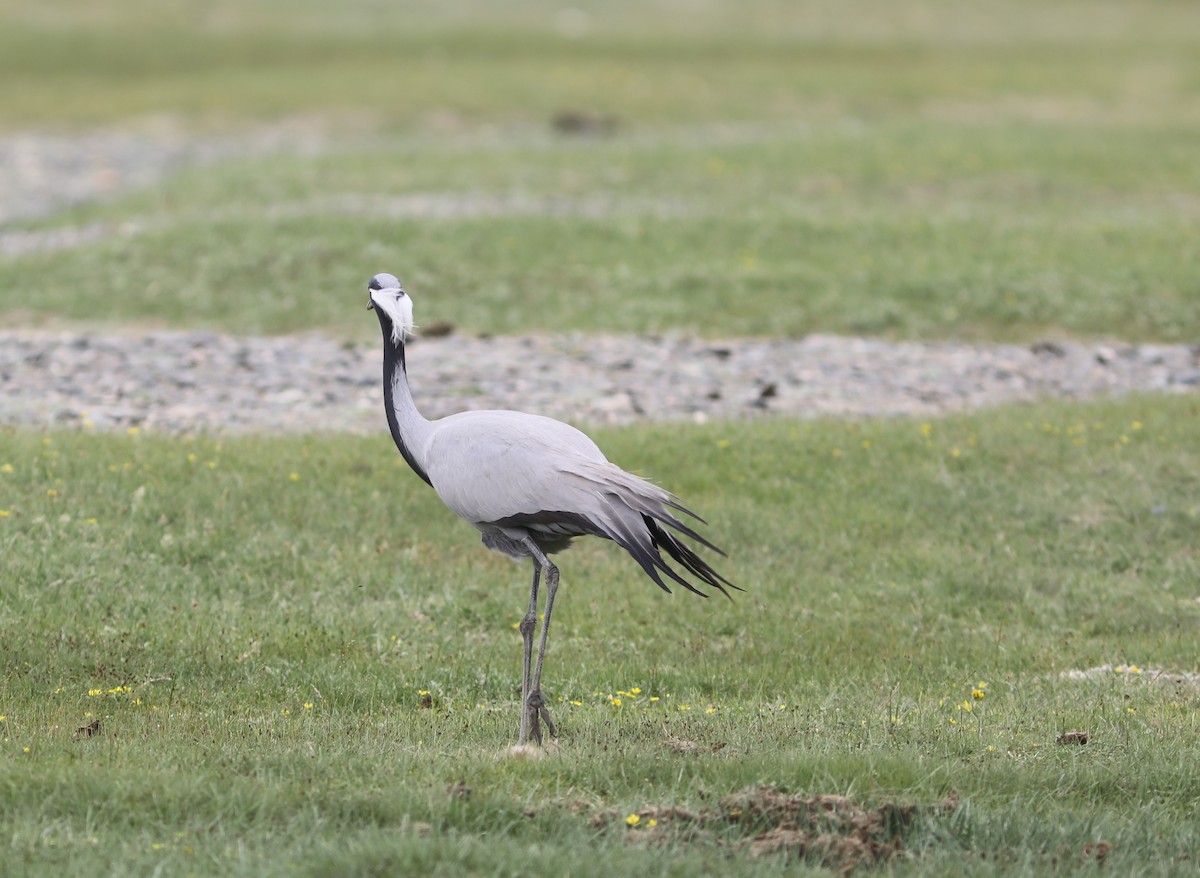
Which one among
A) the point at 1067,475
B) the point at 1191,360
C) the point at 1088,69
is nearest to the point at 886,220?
the point at 1191,360

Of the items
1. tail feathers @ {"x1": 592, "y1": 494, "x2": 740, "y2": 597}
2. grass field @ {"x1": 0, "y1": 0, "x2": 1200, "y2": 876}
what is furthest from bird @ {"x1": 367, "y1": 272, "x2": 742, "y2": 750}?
grass field @ {"x1": 0, "y1": 0, "x2": 1200, "y2": 876}

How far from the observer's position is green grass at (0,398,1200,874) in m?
7.26

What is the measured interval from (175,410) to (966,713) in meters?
11.1

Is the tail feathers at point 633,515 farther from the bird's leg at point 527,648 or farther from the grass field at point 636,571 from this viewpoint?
the grass field at point 636,571

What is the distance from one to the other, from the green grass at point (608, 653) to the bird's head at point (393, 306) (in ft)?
8.58

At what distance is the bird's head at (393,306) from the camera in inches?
352

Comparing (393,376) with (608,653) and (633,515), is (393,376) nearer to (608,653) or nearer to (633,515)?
(633,515)

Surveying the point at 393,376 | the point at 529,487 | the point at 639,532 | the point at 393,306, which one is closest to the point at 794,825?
the point at 639,532

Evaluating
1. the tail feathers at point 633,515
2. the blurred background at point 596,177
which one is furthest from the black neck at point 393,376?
the blurred background at point 596,177

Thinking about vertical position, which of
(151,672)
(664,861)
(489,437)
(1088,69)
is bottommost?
(151,672)

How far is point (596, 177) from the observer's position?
31.3 metres

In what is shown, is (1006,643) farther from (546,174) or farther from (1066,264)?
(546,174)

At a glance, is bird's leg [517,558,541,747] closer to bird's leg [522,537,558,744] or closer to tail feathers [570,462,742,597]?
bird's leg [522,537,558,744]

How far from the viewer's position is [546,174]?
31500 millimetres
